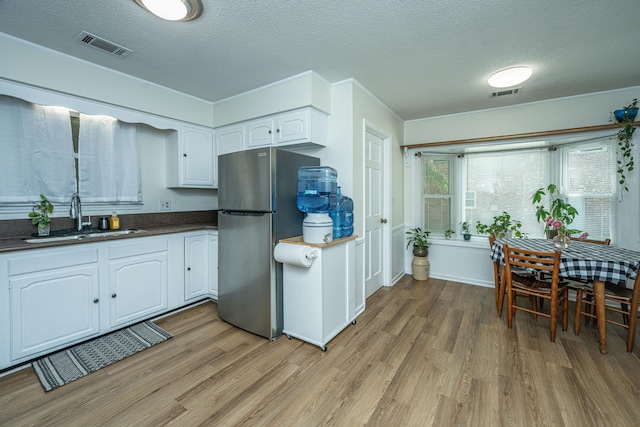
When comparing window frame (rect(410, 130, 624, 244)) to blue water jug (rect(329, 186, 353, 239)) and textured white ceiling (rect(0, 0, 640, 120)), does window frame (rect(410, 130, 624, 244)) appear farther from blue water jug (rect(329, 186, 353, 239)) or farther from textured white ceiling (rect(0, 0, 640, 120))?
blue water jug (rect(329, 186, 353, 239))

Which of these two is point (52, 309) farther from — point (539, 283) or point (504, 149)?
point (504, 149)

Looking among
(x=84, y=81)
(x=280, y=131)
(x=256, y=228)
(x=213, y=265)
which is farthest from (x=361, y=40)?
(x=213, y=265)

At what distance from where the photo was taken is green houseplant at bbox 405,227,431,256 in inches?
156

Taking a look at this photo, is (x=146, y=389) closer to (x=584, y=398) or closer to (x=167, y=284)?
(x=167, y=284)

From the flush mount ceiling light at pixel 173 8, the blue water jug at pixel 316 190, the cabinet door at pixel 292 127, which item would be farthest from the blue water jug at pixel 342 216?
the flush mount ceiling light at pixel 173 8

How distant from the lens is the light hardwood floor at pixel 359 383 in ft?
4.95

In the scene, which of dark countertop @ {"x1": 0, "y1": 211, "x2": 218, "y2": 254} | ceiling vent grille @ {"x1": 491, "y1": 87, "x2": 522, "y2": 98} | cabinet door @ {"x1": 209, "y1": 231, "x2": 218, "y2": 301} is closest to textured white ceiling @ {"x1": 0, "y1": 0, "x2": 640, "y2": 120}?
ceiling vent grille @ {"x1": 491, "y1": 87, "x2": 522, "y2": 98}

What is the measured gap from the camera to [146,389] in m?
1.73

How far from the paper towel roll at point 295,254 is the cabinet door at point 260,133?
1311 mm

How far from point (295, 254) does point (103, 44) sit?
2194 mm

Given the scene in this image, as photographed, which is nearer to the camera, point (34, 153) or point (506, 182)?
point (34, 153)

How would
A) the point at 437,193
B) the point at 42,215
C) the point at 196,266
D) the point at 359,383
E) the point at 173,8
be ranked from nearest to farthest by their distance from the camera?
the point at 173,8, the point at 359,383, the point at 42,215, the point at 196,266, the point at 437,193

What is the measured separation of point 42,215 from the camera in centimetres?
226

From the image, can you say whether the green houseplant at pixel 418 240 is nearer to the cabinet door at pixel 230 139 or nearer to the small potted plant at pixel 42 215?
the cabinet door at pixel 230 139
